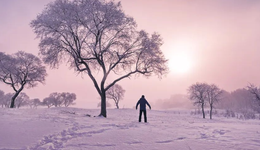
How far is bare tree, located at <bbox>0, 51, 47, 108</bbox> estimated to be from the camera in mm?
30016

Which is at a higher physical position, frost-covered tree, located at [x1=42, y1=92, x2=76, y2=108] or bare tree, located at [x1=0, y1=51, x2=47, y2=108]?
bare tree, located at [x1=0, y1=51, x2=47, y2=108]

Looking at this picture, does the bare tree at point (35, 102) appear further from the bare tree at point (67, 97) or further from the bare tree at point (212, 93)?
the bare tree at point (212, 93)

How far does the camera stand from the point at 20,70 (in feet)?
103

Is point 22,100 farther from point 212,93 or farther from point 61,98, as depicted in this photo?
point 212,93

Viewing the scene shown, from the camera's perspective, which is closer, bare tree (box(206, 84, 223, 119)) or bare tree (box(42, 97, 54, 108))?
bare tree (box(206, 84, 223, 119))

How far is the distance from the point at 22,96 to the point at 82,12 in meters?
78.9

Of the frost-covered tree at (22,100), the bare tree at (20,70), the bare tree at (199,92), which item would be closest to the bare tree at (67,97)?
the frost-covered tree at (22,100)

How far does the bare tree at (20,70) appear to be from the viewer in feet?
98.5

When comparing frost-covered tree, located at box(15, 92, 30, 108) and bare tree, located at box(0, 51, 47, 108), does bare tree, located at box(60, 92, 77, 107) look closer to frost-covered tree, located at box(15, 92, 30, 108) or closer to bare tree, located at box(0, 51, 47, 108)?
frost-covered tree, located at box(15, 92, 30, 108)

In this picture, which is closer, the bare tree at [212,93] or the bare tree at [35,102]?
the bare tree at [212,93]

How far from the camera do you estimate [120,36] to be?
1731cm

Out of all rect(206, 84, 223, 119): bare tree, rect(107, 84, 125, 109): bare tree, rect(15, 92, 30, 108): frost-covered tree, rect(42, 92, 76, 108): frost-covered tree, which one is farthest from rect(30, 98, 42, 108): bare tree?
rect(206, 84, 223, 119): bare tree

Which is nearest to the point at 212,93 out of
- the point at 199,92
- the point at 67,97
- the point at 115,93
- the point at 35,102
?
the point at 199,92

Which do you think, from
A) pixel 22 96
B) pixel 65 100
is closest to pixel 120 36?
pixel 65 100
